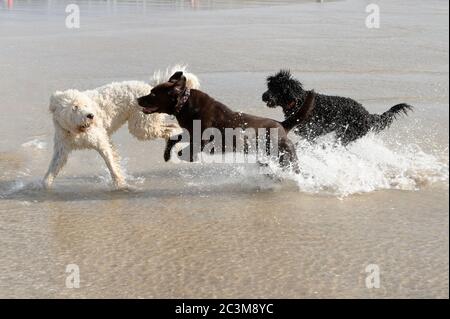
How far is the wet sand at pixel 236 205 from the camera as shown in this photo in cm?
367

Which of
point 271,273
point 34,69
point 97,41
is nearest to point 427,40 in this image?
point 97,41

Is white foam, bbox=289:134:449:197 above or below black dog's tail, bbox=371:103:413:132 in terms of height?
below

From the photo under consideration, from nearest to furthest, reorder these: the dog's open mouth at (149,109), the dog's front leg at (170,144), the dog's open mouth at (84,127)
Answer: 1. the dog's open mouth at (84,127)
2. the dog's open mouth at (149,109)
3. the dog's front leg at (170,144)

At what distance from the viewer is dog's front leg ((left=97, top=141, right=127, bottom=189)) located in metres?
5.64

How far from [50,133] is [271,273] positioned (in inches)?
164

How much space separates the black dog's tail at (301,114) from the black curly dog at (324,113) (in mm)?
264

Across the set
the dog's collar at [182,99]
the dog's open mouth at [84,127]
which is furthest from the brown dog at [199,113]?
the dog's open mouth at [84,127]

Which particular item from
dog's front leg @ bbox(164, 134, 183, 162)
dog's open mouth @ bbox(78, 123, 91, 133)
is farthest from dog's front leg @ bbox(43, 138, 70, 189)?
dog's front leg @ bbox(164, 134, 183, 162)

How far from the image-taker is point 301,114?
602cm

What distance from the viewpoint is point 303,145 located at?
633 centimetres

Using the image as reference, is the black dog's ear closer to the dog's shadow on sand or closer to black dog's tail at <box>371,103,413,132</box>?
the dog's shadow on sand

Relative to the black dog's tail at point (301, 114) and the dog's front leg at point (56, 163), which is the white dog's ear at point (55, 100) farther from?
the black dog's tail at point (301, 114)

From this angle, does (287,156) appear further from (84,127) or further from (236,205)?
(84,127)

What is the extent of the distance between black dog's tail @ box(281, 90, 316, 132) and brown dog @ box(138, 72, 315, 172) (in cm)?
15
